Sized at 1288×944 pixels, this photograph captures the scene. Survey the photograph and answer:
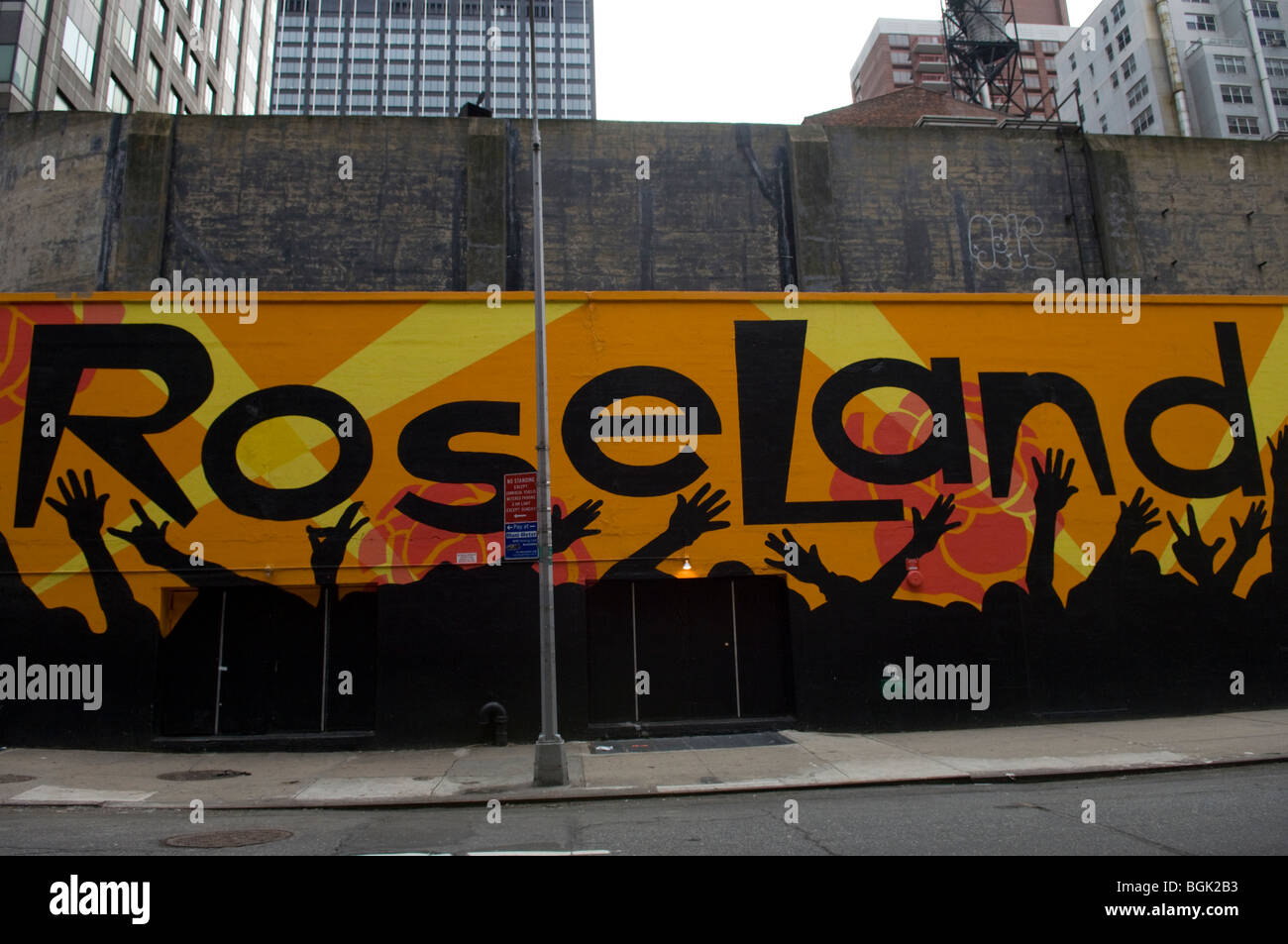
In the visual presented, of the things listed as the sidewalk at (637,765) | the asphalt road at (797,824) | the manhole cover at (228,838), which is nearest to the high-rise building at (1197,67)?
the sidewalk at (637,765)

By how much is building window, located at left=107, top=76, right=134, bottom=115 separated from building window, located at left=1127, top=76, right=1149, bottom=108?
280ft

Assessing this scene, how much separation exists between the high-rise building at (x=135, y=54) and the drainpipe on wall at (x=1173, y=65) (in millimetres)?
78110

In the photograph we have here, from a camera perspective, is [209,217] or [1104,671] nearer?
[1104,671]

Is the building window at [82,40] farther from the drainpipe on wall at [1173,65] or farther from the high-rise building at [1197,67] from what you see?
the drainpipe on wall at [1173,65]

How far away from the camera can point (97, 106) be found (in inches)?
1544

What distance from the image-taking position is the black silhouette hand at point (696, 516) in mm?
15320

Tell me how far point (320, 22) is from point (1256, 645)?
15934 centimetres

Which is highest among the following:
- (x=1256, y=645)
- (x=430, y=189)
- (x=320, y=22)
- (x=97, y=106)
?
(x=320, y=22)

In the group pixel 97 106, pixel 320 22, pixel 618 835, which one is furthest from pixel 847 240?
pixel 320 22

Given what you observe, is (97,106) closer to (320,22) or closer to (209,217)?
(209,217)

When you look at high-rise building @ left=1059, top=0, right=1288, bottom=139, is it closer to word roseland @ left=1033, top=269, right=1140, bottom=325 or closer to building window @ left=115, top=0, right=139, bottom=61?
word roseland @ left=1033, top=269, right=1140, bottom=325

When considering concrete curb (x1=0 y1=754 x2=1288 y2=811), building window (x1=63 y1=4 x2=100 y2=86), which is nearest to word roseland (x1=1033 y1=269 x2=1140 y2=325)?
concrete curb (x1=0 y1=754 x2=1288 y2=811)

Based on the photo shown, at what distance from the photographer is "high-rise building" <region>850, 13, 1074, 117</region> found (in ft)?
361

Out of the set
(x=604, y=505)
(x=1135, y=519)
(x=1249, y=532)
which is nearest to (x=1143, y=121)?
(x=1249, y=532)
